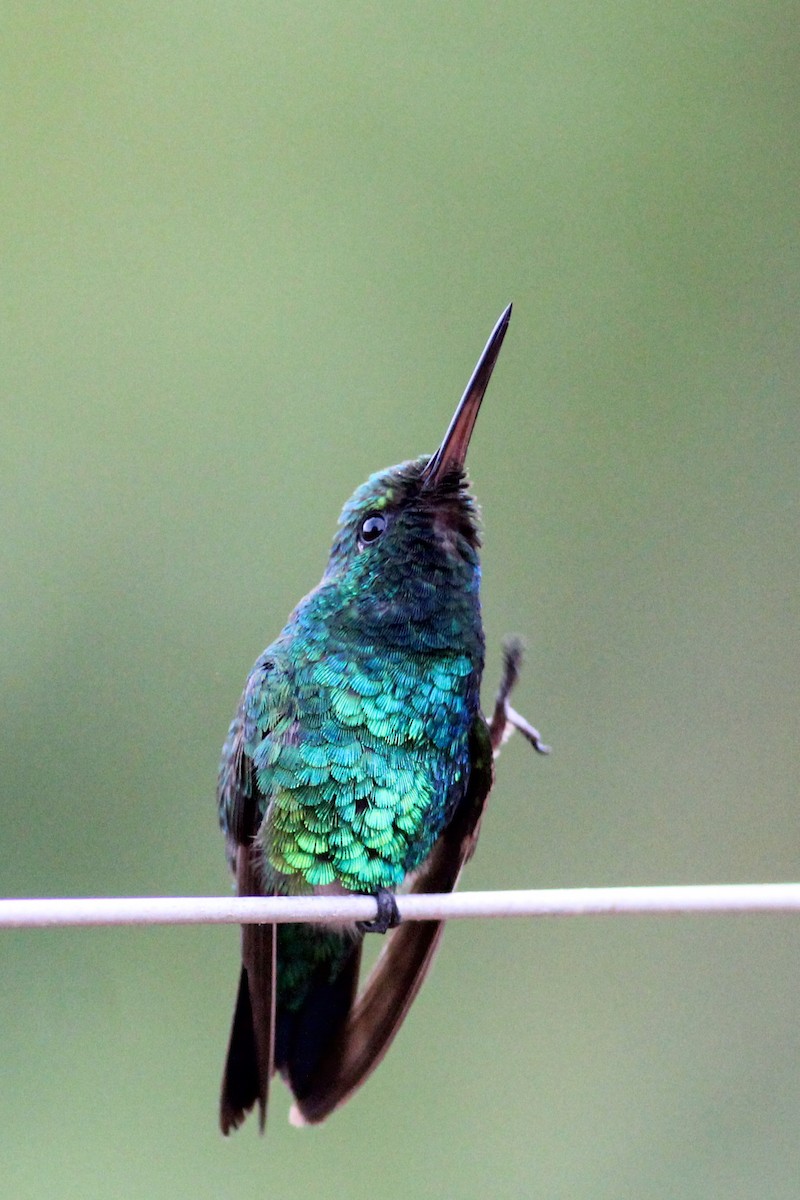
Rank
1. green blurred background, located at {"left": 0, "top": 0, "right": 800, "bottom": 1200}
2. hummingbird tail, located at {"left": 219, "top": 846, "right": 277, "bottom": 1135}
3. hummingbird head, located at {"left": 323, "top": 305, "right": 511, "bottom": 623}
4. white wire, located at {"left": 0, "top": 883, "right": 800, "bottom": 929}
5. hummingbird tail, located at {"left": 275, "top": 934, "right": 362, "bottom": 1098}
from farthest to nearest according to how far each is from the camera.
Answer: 1. green blurred background, located at {"left": 0, "top": 0, "right": 800, "bottom": 1200}
2. hummingbird tail, located at {"left": 275, "top": 934, "right": 362, "bottom": 1098}
3. hummingbird head, located at {"left": 323, "top": 305, "right": 511, "bottom": 623}
4. hummingbird tail, located at {"left": 219, "top": 846, "right": 277, "bottom": 1135}
5. white wire, located at {"left": 0, "top": 883, "right": 800, "bottom": 929}

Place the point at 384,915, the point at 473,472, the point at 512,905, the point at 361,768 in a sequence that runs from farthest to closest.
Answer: the point at 473,472
the point at 361,768
the point at 384,915
the point at 512,905

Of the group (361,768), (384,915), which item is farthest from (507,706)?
(384,915)

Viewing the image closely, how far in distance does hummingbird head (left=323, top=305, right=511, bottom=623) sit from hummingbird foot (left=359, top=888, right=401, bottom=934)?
0.34 meters

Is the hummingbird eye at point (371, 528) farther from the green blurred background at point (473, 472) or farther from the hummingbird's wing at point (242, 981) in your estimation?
the green blurred background at point (473, 472)

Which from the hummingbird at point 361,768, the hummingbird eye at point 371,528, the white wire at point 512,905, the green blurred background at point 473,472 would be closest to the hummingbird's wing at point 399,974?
the hummingbird at point 361,768

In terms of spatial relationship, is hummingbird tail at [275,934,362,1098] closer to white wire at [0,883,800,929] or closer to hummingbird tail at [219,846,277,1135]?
hummingbird tail at [219,846,277,1135]

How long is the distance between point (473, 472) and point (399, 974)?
1.96 m

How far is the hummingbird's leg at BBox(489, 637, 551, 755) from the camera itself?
4.62 feet

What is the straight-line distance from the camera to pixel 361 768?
139cm

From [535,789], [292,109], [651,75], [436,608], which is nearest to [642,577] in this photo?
[535,789]

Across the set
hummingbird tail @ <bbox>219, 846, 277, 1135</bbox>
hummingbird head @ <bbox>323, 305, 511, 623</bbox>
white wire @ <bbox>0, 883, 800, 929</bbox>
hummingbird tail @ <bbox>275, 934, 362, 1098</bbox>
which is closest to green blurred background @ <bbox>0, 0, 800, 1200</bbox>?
hummingbird tail @ <bbox>275, 934, 362, 1098</bbox>

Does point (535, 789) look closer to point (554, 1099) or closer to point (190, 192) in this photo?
point (554, 1099)

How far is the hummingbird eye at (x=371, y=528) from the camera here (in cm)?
157

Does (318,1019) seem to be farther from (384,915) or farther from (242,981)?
(384,915)
